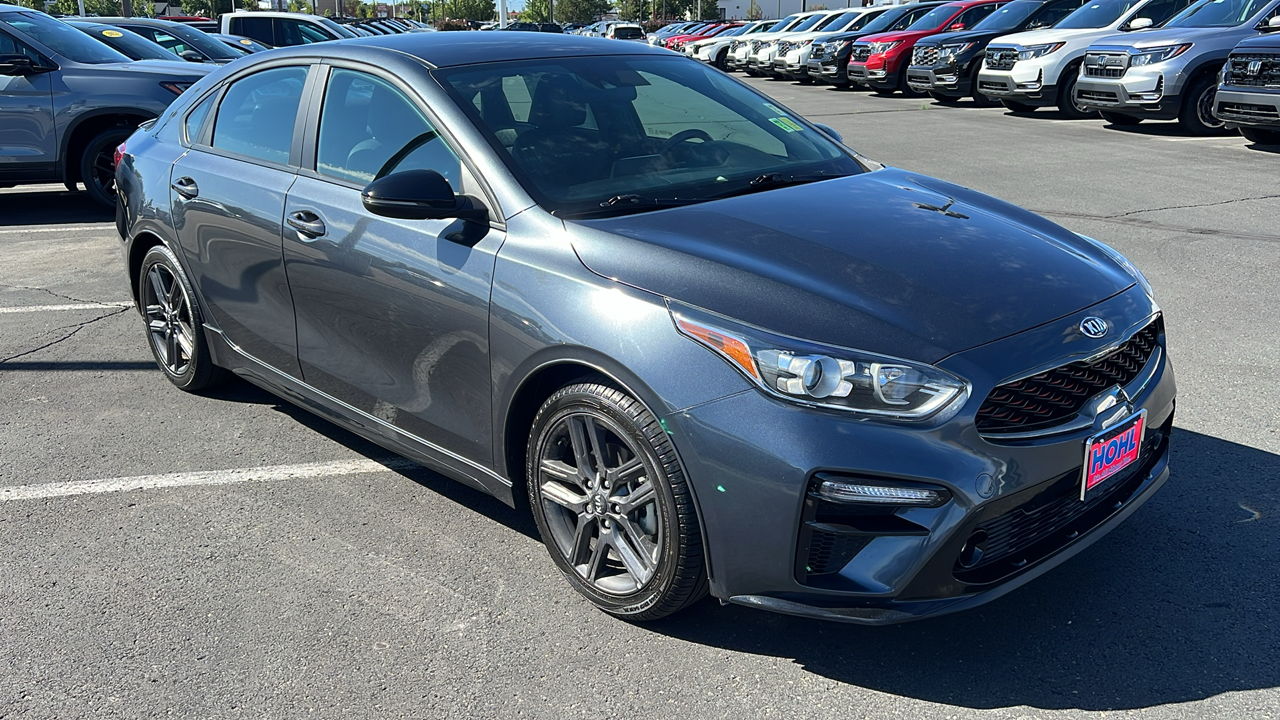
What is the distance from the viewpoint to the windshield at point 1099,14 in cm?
1572

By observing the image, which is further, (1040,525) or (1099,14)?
(1099,14)

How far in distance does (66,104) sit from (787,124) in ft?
25.4

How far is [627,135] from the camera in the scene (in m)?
3.81

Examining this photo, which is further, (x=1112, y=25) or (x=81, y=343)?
(x=1112, y=25)

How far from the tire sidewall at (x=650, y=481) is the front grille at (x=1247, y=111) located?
10.3 m

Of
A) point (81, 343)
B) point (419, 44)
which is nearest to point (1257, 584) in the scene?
point (419, 44)

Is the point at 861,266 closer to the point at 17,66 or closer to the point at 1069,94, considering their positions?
the point at 17,66

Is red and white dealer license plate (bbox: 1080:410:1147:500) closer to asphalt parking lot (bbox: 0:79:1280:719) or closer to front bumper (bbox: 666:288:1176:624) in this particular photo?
front bumper (bbox: 666:288:1176:624)

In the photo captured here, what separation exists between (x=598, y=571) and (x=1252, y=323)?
4.20 metres

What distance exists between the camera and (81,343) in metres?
6.07

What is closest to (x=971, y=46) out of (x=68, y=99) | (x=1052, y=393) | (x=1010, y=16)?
(x=1010, y=16)

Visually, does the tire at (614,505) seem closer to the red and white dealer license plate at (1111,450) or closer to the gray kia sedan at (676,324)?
the gray kia sedan at (676,324)

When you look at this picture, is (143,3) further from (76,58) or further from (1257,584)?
(1257,584)

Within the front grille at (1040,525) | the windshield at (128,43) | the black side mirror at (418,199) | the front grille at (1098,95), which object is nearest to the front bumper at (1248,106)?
the front grille at (1098,95)
